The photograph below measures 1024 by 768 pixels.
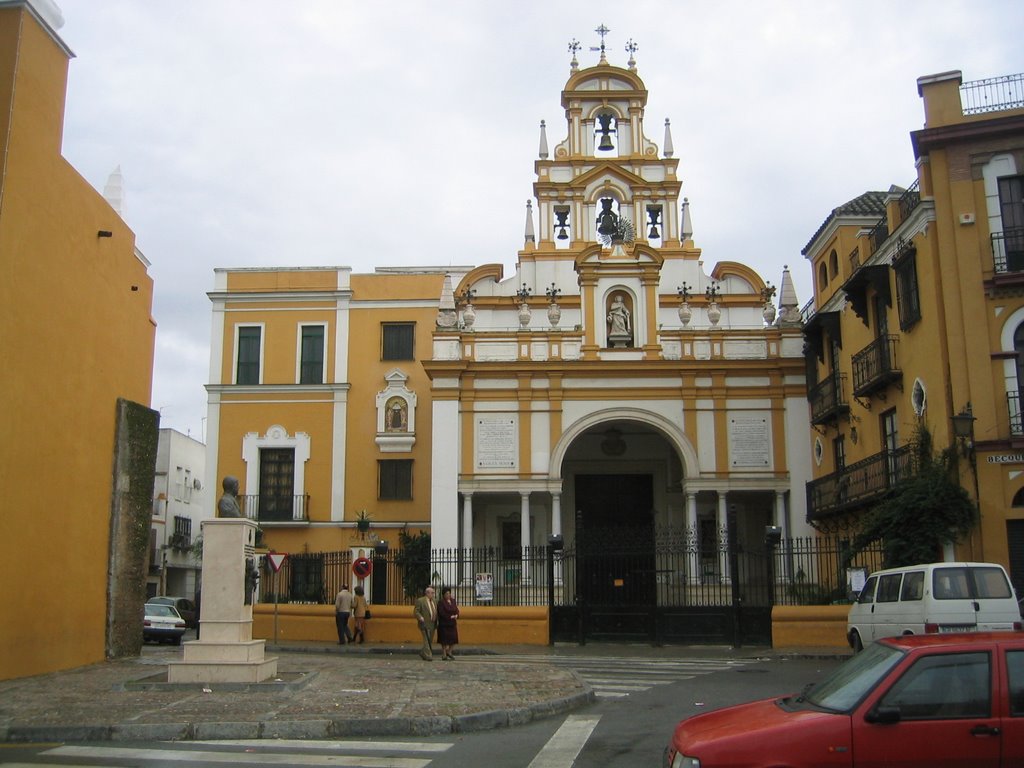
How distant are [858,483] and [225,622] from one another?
55.1 feet

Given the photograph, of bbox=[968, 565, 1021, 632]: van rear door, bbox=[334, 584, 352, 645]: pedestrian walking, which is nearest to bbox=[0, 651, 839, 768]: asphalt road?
bbox=[968, 565, 1021, 632]: van rear door

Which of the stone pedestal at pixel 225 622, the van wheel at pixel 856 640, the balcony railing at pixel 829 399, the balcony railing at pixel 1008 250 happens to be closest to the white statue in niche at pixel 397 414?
the balcony railing at pixel 829 399

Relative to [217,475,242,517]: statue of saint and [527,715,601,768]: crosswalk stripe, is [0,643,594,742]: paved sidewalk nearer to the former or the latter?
[527,715,601,768]: crosswalk stripe

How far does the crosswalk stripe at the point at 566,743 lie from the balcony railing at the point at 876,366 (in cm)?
1454

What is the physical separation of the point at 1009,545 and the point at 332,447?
891 inches

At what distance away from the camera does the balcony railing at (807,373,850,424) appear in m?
27.4

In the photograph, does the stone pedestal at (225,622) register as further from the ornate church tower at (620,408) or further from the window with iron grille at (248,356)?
the window with iron grille at (248,356)

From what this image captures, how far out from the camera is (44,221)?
53.4 ft

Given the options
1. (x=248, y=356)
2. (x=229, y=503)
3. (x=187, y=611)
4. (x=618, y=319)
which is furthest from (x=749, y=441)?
(x=187, y=611)

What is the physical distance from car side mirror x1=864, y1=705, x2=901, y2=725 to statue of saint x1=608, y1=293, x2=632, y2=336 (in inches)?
991

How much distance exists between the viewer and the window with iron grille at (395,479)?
117 ft

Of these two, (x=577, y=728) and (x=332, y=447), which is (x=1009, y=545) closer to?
(x=577, y=728)

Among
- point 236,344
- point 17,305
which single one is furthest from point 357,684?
point 236,344

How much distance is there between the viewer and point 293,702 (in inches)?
479
